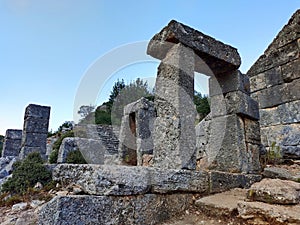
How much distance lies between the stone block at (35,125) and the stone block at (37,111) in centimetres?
12

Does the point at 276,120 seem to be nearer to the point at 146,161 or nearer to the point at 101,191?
the point at 146,161

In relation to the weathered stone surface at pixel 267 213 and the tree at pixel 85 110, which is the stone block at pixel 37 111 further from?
the weathered stone surface at pixel 267 213

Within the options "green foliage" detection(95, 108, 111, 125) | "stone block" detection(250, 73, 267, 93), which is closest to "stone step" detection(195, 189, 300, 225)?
"stone block" detection(250, 73, 267, 93)

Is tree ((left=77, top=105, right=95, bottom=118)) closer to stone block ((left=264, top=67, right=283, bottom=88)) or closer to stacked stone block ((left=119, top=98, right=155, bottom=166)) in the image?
stacked stone block ((left=119, top=98, right=155, bottom=166))

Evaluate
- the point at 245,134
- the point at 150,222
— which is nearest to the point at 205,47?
the point at 245,134

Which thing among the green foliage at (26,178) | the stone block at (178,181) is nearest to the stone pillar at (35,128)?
the green foliage at (26,178)

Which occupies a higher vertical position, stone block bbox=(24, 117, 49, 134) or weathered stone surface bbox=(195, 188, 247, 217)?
stone block bbox=(24, 117, 49, 134)

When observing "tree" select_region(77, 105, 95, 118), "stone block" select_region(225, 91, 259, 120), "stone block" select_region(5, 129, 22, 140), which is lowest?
"stone block" select_region(225, 91, 259, 120)

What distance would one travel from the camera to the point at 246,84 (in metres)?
3.63

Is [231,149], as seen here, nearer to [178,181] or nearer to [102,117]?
[178,181]

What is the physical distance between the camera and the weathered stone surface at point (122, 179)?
72.2 inches

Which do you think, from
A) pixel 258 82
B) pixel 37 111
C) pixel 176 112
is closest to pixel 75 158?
pixel 37 111

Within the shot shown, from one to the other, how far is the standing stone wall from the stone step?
7.69 ft

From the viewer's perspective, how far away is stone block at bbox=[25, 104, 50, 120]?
364 inches
